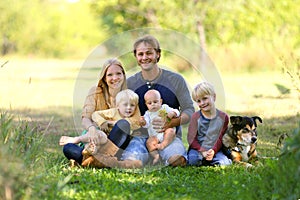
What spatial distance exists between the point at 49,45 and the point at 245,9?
24745 millimetres

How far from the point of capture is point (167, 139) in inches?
261

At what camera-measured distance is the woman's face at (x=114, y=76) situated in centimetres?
672

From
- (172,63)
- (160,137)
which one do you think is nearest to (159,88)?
(160,137)

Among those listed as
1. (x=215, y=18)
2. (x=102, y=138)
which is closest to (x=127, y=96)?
(x=102, y=138)

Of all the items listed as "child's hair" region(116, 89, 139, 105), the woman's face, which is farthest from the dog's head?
the woman's face

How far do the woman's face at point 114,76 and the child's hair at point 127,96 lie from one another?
0.15 metres

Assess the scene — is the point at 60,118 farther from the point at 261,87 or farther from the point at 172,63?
the point at 261,87

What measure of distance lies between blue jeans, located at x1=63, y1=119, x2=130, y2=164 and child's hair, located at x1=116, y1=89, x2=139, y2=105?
0.23 meters

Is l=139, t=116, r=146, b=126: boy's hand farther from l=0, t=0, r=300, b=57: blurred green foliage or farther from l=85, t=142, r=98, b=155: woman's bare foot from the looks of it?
l=0, t=0, r=300, b=57: blurred green foliage

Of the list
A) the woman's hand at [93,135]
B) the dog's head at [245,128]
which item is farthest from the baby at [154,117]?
the dog's head at [245,128]

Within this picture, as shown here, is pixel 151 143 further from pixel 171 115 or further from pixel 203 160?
pixel 203 160

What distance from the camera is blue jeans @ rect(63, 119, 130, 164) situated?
6.46m

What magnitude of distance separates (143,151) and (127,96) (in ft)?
1.91

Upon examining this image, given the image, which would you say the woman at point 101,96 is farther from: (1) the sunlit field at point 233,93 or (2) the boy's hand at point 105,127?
(1) the sunlit field at point 233,93
